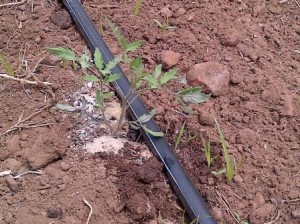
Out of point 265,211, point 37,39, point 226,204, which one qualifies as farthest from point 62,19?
point 265,211

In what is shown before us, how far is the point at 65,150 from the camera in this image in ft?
5.57

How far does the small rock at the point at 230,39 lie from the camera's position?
6.49 feet

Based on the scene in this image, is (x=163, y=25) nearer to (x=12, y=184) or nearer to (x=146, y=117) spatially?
(x=146, y=117)

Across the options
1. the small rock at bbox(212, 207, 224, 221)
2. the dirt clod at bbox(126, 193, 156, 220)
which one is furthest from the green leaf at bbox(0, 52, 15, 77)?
the small rock at bbox(212, 207, 224, 221)

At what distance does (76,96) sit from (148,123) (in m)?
0.30

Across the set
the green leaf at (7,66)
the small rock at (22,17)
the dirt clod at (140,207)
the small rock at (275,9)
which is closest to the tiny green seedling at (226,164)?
the dirt clod at (140,207)

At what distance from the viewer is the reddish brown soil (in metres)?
1.62

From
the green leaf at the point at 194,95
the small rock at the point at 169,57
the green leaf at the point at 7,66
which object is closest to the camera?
the green leaf at the point at 194,95

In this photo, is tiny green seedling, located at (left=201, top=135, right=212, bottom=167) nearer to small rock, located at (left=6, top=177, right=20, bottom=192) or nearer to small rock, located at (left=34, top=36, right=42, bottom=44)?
small rock, located at (left=6, top=177, right=20, bottom=192)

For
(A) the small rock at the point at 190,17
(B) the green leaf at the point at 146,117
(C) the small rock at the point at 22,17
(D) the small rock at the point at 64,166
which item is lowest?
(D) the small rock at the point at 64,166

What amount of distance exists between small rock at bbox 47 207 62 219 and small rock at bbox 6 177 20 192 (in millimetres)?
141

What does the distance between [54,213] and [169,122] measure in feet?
1.74

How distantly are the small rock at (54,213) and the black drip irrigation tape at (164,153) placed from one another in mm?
393

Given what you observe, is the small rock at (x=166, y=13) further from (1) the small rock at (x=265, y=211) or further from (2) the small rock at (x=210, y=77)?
(1) the small rock at (x=265, y=211)
